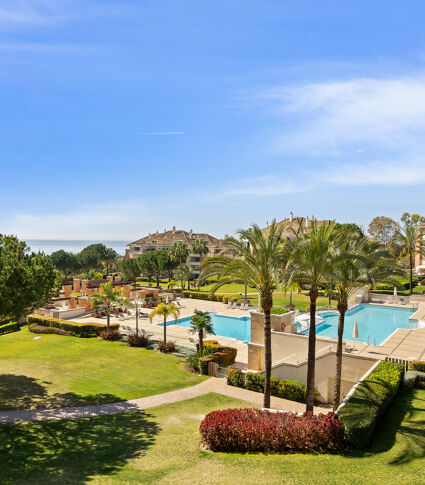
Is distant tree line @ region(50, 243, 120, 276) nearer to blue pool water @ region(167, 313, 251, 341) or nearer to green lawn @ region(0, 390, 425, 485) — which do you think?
blue pool water @ region(167, 313, 251, 341)

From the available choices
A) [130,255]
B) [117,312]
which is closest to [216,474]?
[117,312]

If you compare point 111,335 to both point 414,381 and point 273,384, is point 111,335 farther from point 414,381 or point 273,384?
point 414,381

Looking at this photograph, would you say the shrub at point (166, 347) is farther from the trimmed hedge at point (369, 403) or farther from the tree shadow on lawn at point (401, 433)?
the tree shadow on lawn at point (401, 433)

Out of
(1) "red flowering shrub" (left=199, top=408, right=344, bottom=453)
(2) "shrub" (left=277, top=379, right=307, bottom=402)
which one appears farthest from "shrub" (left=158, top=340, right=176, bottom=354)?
(1) "red flowering shrub" (left=199, top=408, right=344, bottom=453)

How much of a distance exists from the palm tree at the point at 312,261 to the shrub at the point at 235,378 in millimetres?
5628

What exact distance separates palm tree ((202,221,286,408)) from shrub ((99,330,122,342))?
17813 mm

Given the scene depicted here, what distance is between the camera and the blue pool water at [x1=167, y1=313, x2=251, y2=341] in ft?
113

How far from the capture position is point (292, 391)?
1867cm

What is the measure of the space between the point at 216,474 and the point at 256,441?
2.21 metres

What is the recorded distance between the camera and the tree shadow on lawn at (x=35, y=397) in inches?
657

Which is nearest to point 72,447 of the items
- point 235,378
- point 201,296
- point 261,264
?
point 261,264

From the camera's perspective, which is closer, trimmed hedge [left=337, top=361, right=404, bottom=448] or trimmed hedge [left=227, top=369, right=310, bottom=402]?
trimmed hedge [left=337, top=361, right=404, bottom=448]

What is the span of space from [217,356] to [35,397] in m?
10.3

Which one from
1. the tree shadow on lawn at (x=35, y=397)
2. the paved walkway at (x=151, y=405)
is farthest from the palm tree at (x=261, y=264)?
the tree shadow on lawn at (x=35, y=397)
